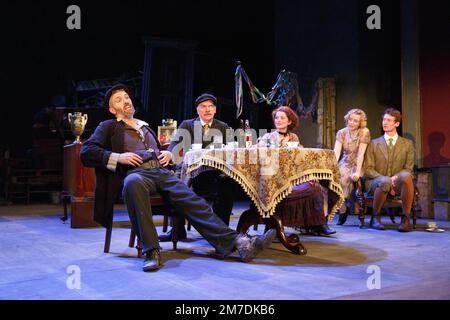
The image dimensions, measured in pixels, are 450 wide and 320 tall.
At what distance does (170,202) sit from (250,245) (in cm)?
70

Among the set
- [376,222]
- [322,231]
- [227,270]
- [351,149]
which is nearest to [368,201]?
[376,222]

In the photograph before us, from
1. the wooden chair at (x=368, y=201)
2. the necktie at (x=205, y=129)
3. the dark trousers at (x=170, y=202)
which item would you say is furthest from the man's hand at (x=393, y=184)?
the dark trousers at (x=170, y=202)

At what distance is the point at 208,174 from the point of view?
4254mm

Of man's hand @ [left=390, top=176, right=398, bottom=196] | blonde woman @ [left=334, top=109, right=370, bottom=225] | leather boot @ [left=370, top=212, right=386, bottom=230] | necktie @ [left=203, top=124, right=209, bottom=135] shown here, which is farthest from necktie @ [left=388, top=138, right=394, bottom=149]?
necktie @ [left=203, top=124, right=209, bottom=135]

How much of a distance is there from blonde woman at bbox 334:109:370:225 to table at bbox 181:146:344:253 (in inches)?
74.4

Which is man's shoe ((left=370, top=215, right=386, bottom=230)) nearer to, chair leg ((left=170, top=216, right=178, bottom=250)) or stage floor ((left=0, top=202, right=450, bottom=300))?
stage floor ((left=0, top=202, right=450, bottom=300))

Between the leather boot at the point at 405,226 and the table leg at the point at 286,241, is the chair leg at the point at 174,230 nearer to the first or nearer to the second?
the table leg at the point at 286,241

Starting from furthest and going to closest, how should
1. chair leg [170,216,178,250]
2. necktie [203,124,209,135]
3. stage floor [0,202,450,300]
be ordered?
necktie [203,124,209,135] < chair leg [170,216,178,250] < stage floor [0,202,450,300]

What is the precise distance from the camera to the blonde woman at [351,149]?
5.43 meters

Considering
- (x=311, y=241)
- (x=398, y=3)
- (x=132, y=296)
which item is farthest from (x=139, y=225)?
(x=398, y=3)

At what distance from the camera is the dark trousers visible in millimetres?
3180

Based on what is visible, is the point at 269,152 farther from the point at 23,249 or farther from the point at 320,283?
the point at 23,249

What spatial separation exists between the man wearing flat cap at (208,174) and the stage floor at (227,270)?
34 centimetres
